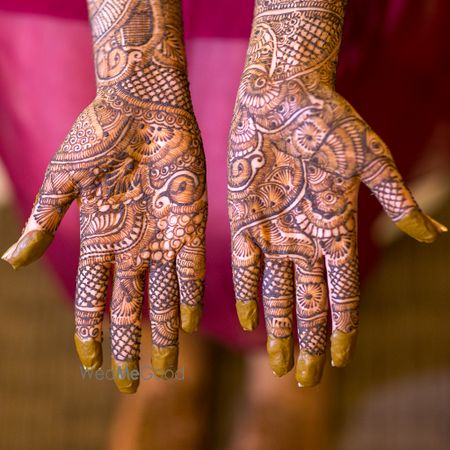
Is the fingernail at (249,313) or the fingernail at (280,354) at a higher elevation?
the fingernail at (249,313)

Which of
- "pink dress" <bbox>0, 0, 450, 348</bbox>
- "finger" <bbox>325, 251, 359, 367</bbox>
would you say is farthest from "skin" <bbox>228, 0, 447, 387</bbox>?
"pink dress" <bbox>0, 0, 450, 348</bbox>

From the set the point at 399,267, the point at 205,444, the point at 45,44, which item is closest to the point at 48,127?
the point at 45,44

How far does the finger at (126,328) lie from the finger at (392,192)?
260mm

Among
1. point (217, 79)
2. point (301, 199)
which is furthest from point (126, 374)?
point (217, 79)

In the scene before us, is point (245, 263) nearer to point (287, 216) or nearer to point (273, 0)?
point (287, 216)

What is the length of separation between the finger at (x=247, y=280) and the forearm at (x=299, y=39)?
18 cm

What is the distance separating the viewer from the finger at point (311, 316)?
68cm

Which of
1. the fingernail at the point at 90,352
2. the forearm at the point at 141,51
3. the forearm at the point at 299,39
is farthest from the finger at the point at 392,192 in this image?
the fingernail at the point at 90,352

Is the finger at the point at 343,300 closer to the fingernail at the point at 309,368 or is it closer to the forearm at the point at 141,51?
the fingernail at the point at 309,368

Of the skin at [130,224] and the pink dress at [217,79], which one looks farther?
the pink dress at [217,79]

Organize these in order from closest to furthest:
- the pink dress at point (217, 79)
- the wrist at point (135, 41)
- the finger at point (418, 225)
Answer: the finger at point (418, 225) → the wrist at point (135, 41) → the pink dress at point (217, 79)

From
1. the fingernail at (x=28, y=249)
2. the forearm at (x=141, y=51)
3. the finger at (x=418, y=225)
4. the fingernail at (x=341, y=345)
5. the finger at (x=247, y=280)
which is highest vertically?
the forearm at (x=141, y=51)

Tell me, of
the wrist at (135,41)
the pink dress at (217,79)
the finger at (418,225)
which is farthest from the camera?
the pink dress at (217,79)

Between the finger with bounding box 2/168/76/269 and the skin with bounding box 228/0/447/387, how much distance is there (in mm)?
174
